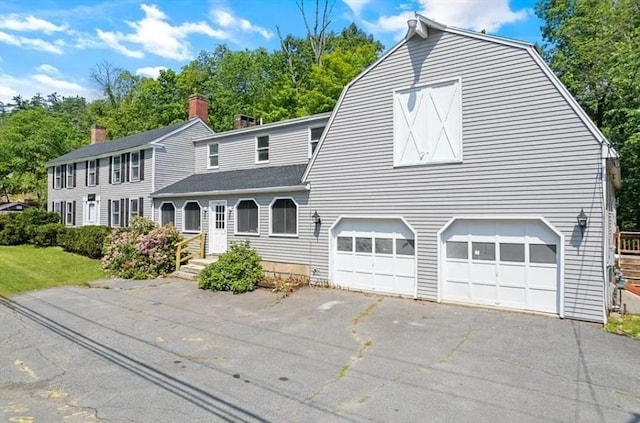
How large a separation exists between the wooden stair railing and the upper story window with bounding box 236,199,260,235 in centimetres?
243

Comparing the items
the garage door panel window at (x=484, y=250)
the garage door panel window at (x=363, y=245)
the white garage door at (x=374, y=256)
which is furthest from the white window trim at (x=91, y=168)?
the garage door panel window at (x=484, y=250)

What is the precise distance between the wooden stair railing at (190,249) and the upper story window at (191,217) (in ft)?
2.04

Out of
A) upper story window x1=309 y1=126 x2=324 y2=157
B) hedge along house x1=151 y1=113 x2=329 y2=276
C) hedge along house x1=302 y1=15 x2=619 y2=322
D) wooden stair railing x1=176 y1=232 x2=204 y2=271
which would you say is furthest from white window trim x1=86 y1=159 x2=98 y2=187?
hedge along house x1=302 y1=15 x2=619 y2=322

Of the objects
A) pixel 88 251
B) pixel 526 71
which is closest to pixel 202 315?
pixel 526 71

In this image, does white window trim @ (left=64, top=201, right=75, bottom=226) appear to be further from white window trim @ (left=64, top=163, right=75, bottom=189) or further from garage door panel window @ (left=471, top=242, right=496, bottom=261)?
garage door panel window @ (left=471, top=242, right=496, bottom=261)

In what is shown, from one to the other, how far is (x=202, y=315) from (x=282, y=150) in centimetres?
951

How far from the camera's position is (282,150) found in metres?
18.3

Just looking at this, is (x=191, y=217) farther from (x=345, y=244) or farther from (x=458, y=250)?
(x=458, y=250)

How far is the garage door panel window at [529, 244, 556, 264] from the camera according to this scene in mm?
9797

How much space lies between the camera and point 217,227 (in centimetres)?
1781

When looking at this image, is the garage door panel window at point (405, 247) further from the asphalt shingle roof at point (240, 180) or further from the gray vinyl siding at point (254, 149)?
the gray vinyl siding at point (254, 149)

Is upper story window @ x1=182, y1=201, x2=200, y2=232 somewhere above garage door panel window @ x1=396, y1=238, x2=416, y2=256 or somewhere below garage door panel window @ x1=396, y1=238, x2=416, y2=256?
above

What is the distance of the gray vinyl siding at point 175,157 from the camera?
2169 cm

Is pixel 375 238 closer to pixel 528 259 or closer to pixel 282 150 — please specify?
pixel 528 259
